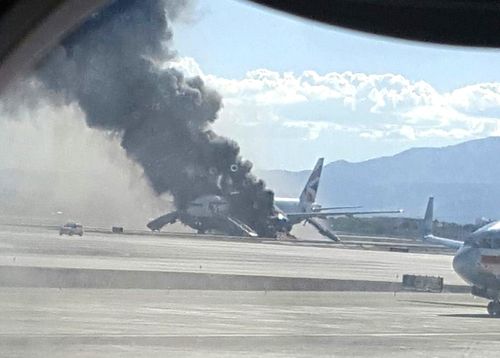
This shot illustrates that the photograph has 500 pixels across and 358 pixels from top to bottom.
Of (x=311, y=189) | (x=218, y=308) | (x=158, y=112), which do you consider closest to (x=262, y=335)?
(x=218, y=308)

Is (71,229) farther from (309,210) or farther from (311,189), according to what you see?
(309,210)

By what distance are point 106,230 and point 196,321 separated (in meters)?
5.88

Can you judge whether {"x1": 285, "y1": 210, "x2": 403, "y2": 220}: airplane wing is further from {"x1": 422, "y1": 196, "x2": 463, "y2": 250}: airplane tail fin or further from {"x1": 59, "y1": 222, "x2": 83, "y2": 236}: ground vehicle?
{"x1": 59, "y1": 222, "x2": 83, "y2": 236}: ground vehicle

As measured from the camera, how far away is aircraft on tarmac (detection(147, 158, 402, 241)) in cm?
1566

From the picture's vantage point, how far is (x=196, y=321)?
10570 millimetres

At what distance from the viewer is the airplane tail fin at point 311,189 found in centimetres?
1942

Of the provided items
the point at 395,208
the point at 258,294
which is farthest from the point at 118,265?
the point at 395,208

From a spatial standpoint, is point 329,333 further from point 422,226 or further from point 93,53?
point 422,226

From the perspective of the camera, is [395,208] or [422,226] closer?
[395,208]

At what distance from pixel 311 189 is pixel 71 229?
7092 mm

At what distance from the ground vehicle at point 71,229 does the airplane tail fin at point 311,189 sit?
4.19 meters

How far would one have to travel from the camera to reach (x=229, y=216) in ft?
57.0

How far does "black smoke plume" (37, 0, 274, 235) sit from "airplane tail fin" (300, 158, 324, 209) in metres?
1.99

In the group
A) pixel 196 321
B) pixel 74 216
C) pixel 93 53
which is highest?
pixel 93 53
